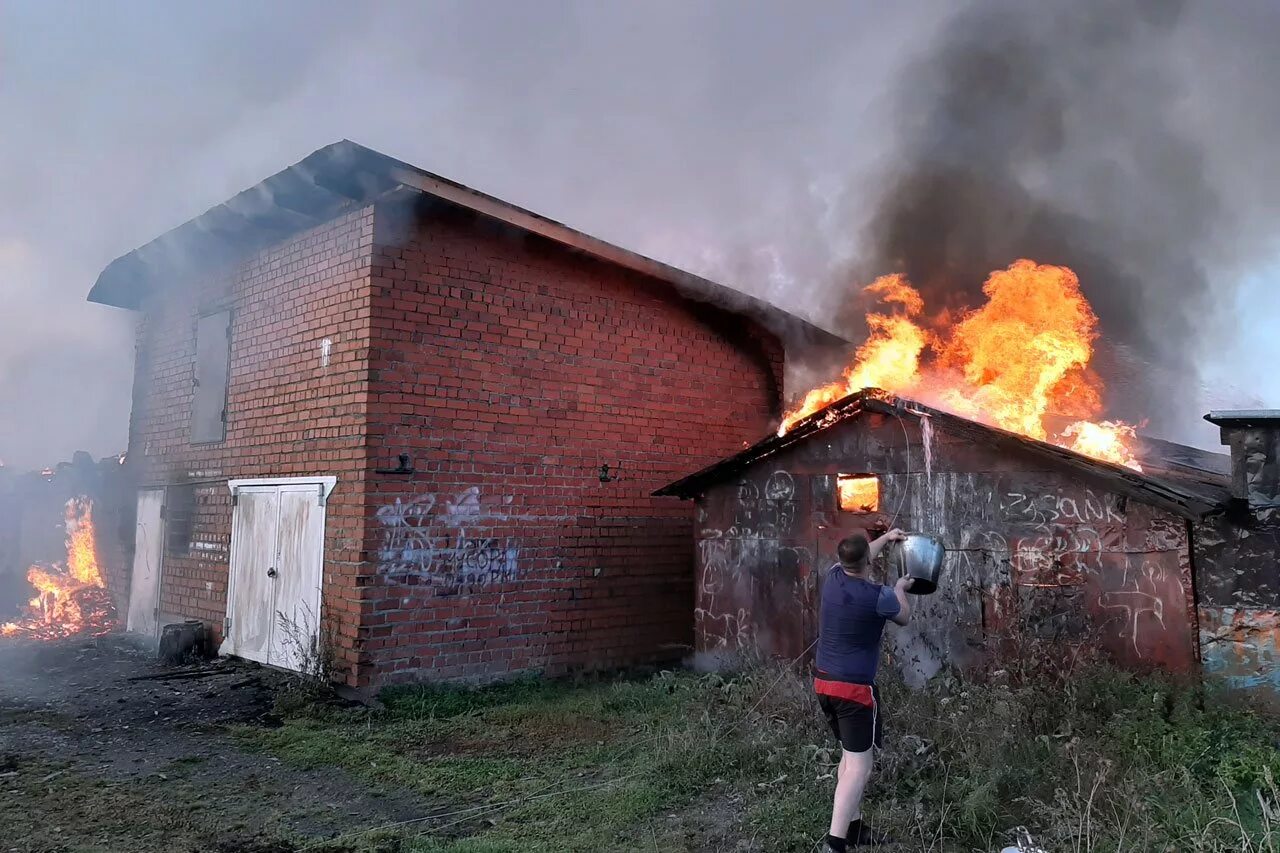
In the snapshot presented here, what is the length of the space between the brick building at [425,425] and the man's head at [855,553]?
16.8 ft

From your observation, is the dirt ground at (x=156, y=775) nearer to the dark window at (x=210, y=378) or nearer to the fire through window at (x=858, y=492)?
the dark window at (x=210, y=378)

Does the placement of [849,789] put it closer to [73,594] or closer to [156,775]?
[156,775]

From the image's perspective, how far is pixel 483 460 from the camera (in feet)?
30.0

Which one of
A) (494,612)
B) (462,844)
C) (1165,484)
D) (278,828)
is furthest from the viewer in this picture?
(494,612)

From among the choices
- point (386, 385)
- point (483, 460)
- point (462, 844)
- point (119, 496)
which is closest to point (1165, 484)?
point (462, 844)

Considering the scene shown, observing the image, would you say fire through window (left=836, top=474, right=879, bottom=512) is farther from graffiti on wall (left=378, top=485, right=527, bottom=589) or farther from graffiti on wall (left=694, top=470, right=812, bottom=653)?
graffiti on wall (left=378, top=485, right=527, bottom=589)

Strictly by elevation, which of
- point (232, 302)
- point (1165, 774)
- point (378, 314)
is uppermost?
point (232, 302)

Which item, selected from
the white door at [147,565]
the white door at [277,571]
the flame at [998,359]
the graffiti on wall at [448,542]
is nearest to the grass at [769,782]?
the white door at [277,571]

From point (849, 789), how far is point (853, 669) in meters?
0.63

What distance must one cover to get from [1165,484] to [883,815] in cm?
347

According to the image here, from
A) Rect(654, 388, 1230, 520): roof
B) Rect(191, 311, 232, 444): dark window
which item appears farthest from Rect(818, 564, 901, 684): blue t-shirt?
Rect(191, 311, 232, 444): dark window

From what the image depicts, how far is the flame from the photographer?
10.7 metres

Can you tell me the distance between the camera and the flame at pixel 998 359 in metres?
10.7

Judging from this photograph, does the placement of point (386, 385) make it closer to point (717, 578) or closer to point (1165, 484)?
→ point (717, 578)
